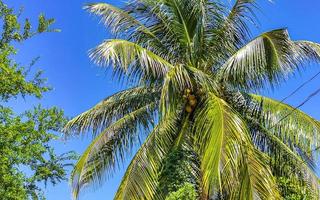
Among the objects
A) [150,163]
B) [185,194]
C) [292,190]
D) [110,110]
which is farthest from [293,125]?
[110,110]

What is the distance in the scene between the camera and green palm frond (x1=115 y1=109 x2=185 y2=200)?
11328 millimetres

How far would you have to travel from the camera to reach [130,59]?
11656 mm

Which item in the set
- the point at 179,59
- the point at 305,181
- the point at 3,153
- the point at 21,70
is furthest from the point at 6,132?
the point at 305,181

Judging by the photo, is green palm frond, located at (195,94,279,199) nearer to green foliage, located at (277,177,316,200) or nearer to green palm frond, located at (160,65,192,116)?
green palm frond, located at (160,65,192,116)

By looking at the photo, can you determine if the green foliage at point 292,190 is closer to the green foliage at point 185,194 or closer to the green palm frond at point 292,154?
the green palm frond at point 292,154

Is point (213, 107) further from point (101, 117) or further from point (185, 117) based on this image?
point (101, 117)

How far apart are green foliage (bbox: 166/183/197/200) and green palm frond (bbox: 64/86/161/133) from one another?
2222mm

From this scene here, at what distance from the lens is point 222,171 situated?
9578mm

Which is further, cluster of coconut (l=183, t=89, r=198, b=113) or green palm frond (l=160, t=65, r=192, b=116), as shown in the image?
cluster of coconut (l=183, t=89, r=198, b=113)

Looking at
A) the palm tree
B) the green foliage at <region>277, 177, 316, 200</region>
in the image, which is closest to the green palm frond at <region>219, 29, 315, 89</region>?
the palm tree

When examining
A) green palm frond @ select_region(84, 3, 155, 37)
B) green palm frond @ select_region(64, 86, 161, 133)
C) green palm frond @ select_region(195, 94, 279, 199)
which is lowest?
green palm frond @ select_region(195, 94, 279, 199)

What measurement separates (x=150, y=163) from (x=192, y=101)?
5.43 feet

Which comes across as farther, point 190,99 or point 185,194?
point 190,99

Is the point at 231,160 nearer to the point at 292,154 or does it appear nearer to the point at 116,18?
the point at 292,154
